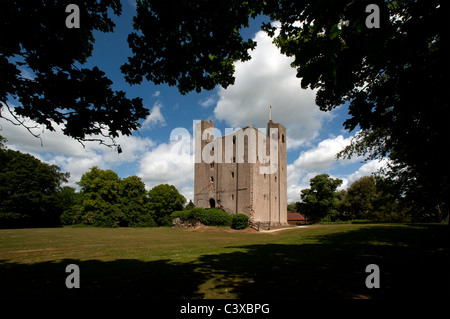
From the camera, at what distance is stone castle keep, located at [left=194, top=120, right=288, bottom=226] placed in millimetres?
31406

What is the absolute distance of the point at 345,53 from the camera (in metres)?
3.30

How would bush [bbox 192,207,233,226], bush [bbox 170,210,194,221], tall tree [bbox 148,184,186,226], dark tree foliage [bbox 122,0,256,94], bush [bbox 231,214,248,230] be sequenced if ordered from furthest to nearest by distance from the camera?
tall tree [bbox 148,184,186,226] < bush [bbox 170,210,194,221] < bush [bbox 192,207,233,226] < bush [bbox 231,214,248,230] < dark tree foliage [bbox 122,0,256,94]

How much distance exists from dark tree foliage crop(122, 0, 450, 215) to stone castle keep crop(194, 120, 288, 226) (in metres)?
25.4

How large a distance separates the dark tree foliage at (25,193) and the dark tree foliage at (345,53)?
4393 centimetres

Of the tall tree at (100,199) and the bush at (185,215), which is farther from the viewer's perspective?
the tall tree at (100,199)

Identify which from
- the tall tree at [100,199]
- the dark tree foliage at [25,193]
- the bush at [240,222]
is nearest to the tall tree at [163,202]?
the tall tree at [100,199]

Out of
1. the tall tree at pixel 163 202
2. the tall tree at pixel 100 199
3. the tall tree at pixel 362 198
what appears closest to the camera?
the tall tree at pixel 100 199

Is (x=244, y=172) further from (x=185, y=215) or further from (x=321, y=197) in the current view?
(x=321, y=197)

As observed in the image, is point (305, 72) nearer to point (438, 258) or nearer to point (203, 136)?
point (438, 258)

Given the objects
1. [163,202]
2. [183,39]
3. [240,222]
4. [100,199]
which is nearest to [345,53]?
[183,39]

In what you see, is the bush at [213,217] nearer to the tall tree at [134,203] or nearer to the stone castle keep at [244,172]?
the stone castle keep at [244,172]

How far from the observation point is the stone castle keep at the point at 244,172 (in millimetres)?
31406

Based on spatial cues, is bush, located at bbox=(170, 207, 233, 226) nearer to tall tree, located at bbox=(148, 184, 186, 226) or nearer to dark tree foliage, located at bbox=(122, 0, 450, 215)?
tall tree, located at bbox=(148, 184, 186, 226)

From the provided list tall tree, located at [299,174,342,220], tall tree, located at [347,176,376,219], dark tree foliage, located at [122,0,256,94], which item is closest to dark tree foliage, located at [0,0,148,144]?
dark tree foliage, located at [122,0,256,94]
